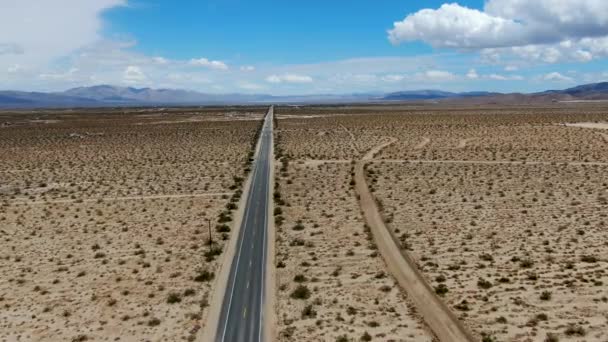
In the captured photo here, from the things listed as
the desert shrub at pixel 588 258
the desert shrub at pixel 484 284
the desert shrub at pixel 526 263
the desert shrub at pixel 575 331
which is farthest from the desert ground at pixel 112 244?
the desert shrub at pixel 588 258

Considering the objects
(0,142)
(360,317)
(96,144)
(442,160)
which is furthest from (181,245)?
(0,142)

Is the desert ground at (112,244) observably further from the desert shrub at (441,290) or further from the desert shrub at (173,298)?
the desert shrub at (441,290)

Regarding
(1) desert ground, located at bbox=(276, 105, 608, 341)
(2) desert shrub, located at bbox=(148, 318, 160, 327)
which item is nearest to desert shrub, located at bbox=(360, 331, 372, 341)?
(1) desert ground, located at bbox=(276, 105, 608, 341)

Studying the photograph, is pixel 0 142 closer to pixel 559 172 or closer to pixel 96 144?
pixel 96 144

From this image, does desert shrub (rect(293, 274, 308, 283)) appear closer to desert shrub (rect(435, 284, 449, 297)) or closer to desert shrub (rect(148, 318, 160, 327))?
desert shrub (rect(435, 284, 449, 297))

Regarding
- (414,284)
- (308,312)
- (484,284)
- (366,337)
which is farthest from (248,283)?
(484,284)

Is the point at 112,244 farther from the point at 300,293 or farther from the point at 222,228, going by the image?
the point at 300,293
